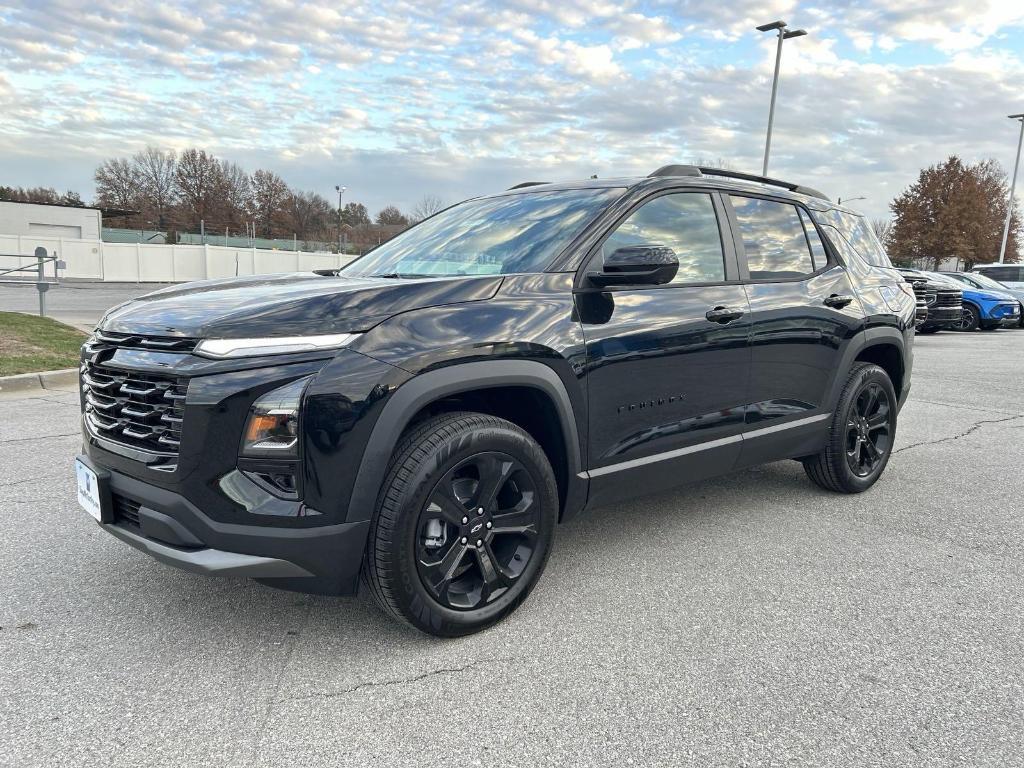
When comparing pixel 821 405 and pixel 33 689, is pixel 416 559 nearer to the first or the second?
pixel 33 689

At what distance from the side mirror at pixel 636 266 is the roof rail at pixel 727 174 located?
824 mm

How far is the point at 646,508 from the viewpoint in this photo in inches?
173

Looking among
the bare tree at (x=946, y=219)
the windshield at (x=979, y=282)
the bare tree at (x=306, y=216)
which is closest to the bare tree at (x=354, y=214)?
the bare tree at (x=306, y=216)

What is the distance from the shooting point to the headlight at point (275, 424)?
7.78 ft

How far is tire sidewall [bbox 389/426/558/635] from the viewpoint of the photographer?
2.55 m

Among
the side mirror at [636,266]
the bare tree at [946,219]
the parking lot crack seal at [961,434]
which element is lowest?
the parking lot crack seal at [961,434]

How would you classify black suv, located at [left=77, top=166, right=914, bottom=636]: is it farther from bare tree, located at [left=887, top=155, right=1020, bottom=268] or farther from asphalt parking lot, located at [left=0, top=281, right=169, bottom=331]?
bare tree, located at [left=887, top=155, right=1020, bottom=268]

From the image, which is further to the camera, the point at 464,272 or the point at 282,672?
the point at 464,272

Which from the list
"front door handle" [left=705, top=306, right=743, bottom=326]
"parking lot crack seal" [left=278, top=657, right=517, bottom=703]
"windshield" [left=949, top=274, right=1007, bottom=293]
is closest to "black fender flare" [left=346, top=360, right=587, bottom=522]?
→ "parking lot crack seal" [left=278, top=657, right=517, bottom=703]

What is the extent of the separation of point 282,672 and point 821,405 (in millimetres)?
3180

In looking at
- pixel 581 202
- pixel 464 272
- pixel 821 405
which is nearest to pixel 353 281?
pixel 464 272

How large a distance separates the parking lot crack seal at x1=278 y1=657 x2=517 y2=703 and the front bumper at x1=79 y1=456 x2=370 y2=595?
0.32 metres

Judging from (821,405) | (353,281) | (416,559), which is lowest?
(416,559)

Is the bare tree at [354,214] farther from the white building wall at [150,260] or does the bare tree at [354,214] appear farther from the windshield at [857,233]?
the windshield at [857,233]
